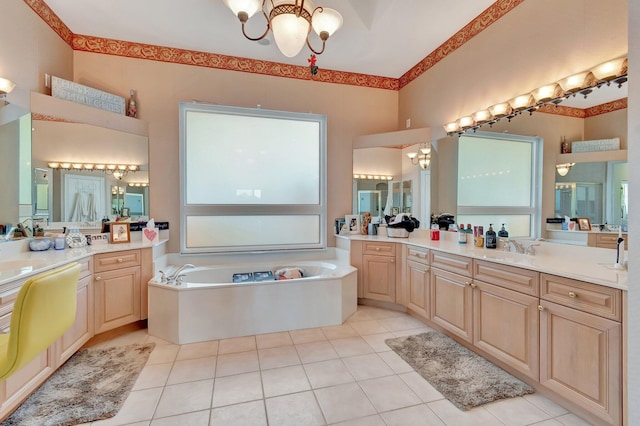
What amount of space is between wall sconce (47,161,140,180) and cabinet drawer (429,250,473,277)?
10.9 feet

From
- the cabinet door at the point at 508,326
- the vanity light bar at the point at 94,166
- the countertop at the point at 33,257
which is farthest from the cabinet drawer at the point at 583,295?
the vanity light bar at the point at 94,166

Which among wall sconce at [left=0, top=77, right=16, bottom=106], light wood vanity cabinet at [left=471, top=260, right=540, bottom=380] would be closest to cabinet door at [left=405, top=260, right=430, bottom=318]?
light wood vanity cabinet at [left=471, top=260, right=540, bottom=380]

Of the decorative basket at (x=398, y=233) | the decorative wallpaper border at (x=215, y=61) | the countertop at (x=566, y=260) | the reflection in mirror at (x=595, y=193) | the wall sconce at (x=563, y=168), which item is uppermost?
the decorative wallpaper border at (x=215, y=61)

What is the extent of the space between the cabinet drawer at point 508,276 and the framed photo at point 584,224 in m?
0.65

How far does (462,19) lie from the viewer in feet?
9.37

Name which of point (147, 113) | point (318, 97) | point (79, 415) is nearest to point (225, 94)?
point (147, 113)

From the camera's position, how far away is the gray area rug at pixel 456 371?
71.4 inches

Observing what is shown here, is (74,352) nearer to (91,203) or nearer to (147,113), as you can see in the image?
(91,203)

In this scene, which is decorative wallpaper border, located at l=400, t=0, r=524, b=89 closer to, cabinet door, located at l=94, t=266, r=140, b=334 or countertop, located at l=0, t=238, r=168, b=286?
countertop, located at l=0, t=238, r=168, b=286

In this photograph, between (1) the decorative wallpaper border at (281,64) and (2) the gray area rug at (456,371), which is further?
(1) the decorative wallpaper border at (281,64)

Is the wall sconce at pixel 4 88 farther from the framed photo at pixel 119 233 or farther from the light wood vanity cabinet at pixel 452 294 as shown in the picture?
the light wood vanity cabinet at pixel 452 294

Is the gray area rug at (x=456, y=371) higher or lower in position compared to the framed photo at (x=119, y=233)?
lower

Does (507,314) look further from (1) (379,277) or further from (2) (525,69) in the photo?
(2) (525,69)

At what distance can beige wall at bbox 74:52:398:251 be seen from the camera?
3150 mm
